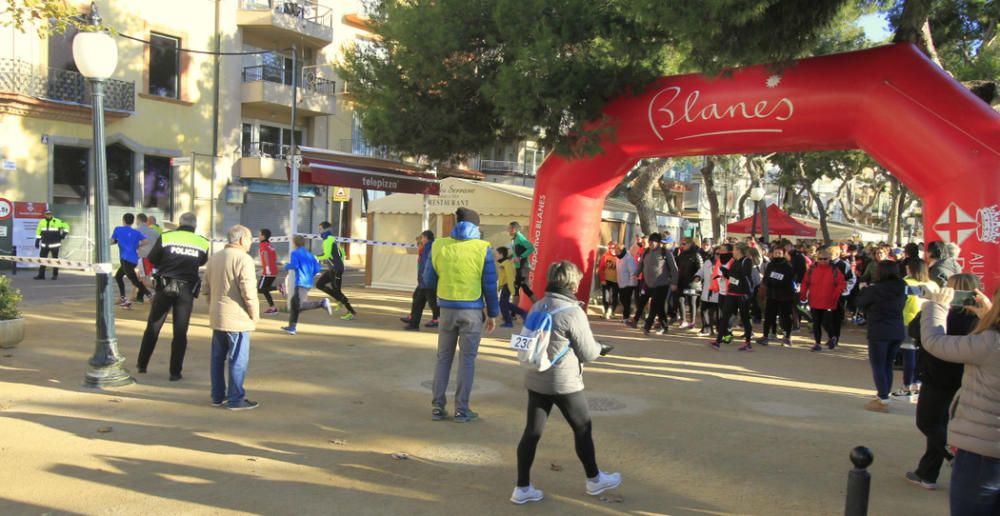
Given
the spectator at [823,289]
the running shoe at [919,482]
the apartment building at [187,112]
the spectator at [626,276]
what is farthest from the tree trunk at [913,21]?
the apartment building at [187,112]

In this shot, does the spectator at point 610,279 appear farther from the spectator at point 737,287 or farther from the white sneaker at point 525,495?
the white sneaker at point 525,495

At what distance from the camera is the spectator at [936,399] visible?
15.0 feet

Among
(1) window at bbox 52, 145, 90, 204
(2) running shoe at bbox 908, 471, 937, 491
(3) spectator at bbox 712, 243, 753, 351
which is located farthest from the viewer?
(1) window at bbox 52, 145, 90, 204

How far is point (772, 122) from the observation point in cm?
977

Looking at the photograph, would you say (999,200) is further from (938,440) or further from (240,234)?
(240,234)

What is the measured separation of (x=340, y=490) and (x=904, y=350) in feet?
19.4

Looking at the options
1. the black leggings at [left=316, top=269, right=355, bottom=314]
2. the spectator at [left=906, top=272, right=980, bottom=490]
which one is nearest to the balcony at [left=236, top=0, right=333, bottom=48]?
the black leggings at [left=316, top=269, right=355, bottom=314]

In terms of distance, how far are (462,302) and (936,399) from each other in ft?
11.4

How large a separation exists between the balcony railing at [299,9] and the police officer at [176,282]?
2233 cm

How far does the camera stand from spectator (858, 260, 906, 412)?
6941 millimetres

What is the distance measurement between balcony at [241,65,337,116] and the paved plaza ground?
64.1ft

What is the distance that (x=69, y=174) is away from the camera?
2297cm

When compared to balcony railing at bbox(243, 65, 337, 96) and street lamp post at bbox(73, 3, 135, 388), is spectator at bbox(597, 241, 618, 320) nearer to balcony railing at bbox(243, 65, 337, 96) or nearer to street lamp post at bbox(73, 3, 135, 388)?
street lamp post at bbox(73, 3, 135, 388)

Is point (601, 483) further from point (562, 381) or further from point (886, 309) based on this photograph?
point (886, 309)
